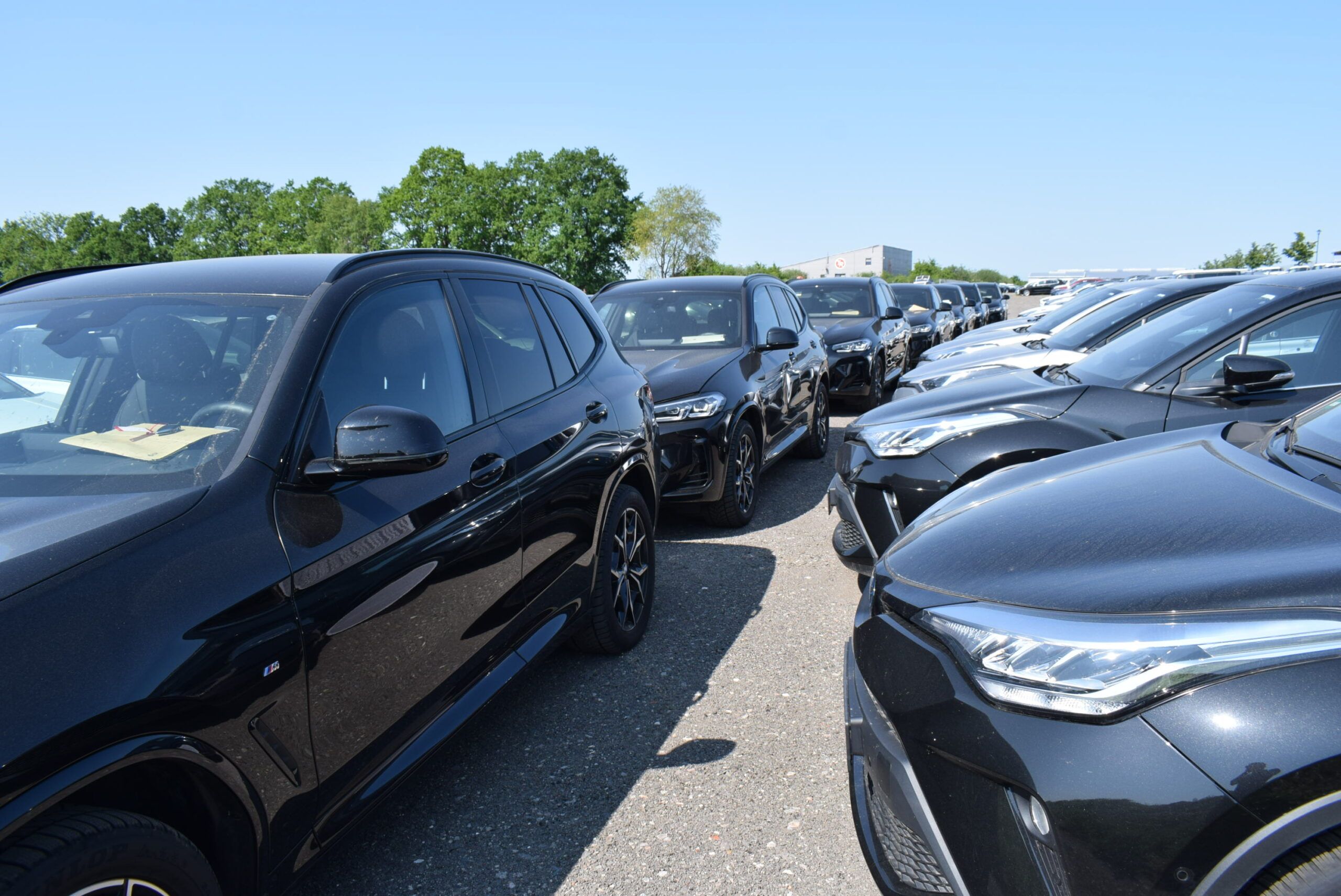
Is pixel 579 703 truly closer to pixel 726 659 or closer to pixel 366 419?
pixel 726 659

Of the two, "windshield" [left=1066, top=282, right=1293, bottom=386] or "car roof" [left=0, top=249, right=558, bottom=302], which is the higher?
"car roof" [left=0, top=249, right=558, bottom=302]

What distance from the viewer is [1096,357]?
4.87 meters

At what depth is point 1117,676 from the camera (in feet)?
5.37

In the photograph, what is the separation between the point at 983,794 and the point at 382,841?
6.11ft

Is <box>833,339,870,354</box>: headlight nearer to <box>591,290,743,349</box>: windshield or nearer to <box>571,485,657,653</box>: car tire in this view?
<box>591,290,743,349</box>: windshield

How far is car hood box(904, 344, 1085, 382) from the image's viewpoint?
20.2ft

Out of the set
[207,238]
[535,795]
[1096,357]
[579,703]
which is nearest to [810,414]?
[1096,357]

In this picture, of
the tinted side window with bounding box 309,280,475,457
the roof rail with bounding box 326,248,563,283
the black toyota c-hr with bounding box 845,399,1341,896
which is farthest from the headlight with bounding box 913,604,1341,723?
the roof rail with bounding box 326,248,563,283

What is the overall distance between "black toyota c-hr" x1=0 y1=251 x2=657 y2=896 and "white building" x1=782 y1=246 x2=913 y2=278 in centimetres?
9587

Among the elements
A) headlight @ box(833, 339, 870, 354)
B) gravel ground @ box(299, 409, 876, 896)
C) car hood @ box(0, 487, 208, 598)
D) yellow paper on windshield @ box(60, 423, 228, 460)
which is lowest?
gravel ground @ box(299, 409, 876, 896)

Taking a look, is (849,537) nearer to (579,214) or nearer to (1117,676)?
(1117,676)

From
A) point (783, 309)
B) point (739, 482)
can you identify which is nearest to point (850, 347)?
point (783, 309)

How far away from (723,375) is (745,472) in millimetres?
696

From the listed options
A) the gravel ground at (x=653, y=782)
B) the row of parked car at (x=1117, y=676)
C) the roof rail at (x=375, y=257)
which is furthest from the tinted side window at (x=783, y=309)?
the row of parked car at (x=1117, y=676)
